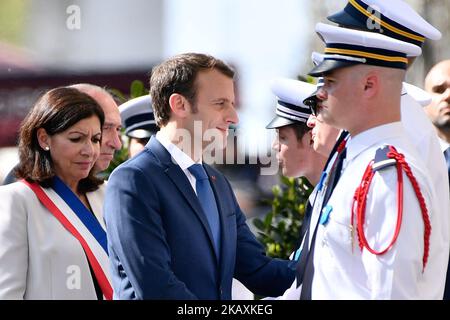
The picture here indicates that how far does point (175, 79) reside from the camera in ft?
14.1

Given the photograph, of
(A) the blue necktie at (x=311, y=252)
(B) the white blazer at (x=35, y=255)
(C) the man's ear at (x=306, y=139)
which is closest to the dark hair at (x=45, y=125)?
(B) the white blazer at (x=35, y=255)

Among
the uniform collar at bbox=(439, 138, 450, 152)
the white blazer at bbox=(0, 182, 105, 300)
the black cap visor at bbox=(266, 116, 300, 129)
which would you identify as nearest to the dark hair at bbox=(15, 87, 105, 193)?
the white blazer at bbox=(0, 182, 105, 300)

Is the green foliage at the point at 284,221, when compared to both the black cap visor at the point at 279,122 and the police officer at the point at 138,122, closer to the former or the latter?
the police officer at the point at 138,122

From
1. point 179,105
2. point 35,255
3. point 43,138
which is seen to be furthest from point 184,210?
point 43,138

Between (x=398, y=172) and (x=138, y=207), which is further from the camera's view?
(x=138, y=207)

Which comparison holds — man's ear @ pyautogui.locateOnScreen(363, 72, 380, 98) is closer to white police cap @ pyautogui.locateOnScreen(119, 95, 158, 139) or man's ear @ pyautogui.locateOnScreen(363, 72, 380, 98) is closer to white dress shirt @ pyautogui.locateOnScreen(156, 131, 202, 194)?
white dress shirt @ pyautogui.locateOnScreen(156, 131, 202, 194)

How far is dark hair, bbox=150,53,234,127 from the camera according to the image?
14.0 ft

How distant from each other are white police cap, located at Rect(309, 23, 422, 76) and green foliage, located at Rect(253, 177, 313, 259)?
2.78m

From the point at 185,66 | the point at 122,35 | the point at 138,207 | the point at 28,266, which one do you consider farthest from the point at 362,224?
the point at 122,35

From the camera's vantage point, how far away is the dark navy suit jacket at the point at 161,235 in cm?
384

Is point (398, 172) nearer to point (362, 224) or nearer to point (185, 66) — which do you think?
point (362, 224)

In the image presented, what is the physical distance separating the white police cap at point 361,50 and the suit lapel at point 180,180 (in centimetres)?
77
